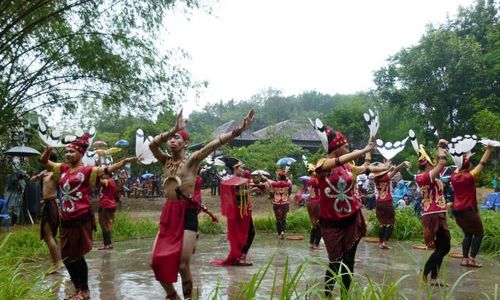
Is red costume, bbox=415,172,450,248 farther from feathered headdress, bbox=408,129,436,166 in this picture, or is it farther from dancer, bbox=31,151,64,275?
dancer, bbox=31,151,64,275

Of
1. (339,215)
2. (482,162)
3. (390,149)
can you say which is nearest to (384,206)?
(482,162)

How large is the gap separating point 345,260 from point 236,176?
3.39 meters

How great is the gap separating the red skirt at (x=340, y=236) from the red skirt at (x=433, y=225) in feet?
6.86

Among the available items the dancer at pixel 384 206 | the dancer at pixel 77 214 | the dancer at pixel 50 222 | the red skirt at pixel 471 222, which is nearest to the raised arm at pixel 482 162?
the red skirt at pixel 471 222

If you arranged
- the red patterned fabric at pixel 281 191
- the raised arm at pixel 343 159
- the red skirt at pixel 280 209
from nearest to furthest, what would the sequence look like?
the raised arm at pixel 343 159
the red patterned fabric at pixel 281 191
the red skirt at pixel 280 209

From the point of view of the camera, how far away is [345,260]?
5.12m

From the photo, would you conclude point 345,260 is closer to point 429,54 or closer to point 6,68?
point 6,68

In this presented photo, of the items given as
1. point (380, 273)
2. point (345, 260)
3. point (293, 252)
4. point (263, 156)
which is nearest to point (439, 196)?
point (380, 273)

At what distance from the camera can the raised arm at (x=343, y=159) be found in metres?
4.70

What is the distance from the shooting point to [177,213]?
4.79 m

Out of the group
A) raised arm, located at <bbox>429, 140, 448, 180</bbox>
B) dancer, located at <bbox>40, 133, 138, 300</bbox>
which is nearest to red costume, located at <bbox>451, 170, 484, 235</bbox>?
raised arm, located at <bbox>429, 140, 448, 180</bbox>

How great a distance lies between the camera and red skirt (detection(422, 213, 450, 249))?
6.81 meters

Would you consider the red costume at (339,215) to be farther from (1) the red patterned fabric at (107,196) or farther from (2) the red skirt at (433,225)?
(1) the red patterned fabric at (107,196)

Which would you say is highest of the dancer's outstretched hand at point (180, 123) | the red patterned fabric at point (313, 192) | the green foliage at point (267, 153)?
the green foliage at point (267, 153)
